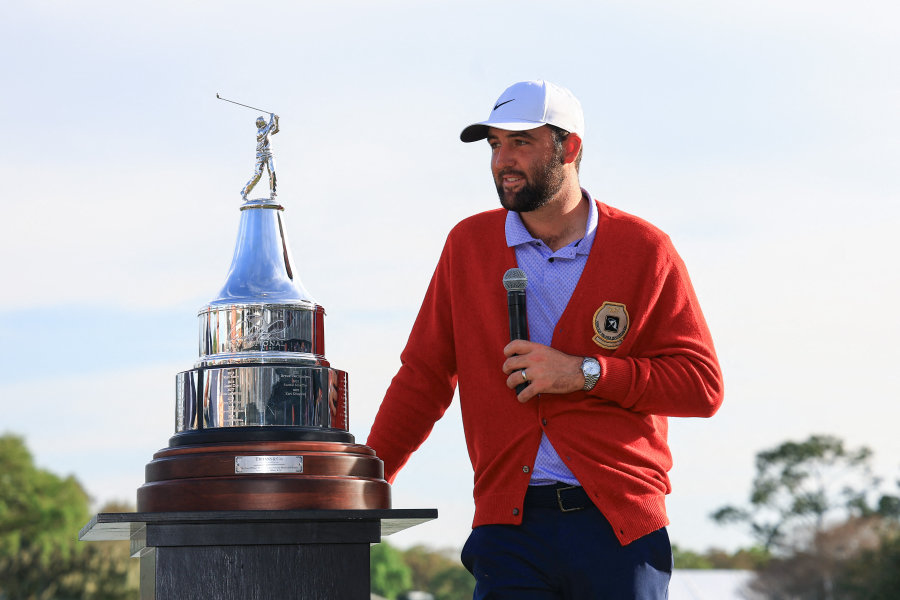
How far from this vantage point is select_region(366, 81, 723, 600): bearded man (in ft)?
13.7

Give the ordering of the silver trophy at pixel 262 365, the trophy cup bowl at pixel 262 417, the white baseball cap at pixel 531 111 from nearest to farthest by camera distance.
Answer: the trophy cup bowl at pixel 262 417
the silver trophy at pixel 262 365
the white baseball cap at pixel 531 111

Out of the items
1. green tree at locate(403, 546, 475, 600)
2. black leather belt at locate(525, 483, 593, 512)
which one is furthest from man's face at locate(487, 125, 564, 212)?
green tree at locate(403, 546, 475, 600)

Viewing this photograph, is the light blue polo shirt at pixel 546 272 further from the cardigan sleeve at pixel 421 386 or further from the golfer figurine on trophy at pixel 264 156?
the golfer figurine on trophy at pixel 264 156

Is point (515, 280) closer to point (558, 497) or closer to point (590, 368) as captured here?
point (590, 368)

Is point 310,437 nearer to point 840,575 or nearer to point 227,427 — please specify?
point 227,427

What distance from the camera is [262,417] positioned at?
12.6 ft

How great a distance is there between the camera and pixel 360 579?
370 centimetres

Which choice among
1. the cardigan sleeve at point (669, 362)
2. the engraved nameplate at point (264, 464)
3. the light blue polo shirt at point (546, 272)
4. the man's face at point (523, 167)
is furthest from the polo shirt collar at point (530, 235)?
the engraved nameplate at point (264, 464)

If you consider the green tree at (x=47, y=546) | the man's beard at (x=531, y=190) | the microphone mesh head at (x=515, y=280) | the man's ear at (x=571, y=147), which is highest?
the man's ear at (x=571, y=147)

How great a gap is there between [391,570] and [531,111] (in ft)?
261

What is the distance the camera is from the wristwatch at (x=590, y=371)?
411 centimetres

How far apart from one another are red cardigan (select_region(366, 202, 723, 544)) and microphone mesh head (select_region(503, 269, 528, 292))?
0.71ft

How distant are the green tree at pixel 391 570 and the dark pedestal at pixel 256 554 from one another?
7318 centimetres

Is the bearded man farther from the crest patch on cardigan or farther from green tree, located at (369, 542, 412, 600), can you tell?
green tree, located at (369, 542, 412, 600)
